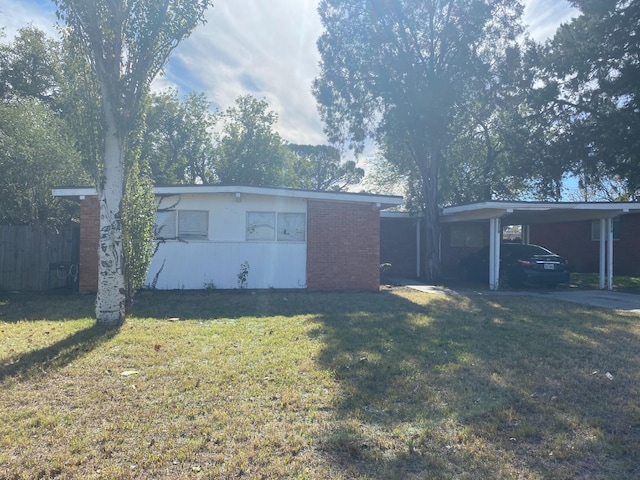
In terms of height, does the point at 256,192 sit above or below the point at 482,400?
above

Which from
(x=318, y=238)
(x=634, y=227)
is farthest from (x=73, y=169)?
(x=634, y=227)

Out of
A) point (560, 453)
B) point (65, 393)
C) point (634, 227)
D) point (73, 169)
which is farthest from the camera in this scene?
point (634, 227)

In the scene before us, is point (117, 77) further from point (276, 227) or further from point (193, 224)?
point (276, 227)

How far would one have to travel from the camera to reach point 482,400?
162 inches

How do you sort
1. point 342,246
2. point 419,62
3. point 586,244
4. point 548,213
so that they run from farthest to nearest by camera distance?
point 586,244
point 419,62
point 548,213
point 342,246

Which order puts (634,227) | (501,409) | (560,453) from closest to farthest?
1. (560,453)
2. (501,409)
3. (634,227)

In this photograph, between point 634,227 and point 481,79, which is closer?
point 481,79

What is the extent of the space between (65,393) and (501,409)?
159 inches

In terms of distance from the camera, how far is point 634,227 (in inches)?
725

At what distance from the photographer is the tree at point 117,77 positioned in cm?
674

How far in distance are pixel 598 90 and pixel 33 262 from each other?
20.6m

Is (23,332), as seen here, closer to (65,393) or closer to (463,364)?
(65,393)

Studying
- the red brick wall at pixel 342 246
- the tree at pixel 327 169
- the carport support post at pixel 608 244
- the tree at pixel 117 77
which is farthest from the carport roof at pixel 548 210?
the tree at pixel 327 169

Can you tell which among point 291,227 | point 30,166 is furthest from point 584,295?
point 30,166
